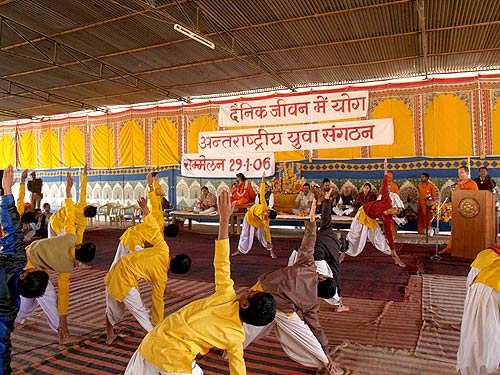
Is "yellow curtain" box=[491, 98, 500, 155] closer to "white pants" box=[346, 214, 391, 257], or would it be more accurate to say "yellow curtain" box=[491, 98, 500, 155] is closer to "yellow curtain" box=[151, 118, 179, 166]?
"white pants" box=[346, 214, 391, 257]

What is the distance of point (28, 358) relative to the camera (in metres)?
2.92

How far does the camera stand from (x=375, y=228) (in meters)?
5.76

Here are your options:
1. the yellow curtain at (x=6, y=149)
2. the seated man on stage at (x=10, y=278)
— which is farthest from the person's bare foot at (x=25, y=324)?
the yellow curtain at (x=6, y=149)

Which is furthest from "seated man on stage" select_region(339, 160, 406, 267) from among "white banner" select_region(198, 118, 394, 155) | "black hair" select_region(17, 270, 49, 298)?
"black hair" select_region(17, 270, 49, 298)

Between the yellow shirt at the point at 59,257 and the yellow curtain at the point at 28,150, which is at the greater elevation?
the yellow curtain at the point at 28,150

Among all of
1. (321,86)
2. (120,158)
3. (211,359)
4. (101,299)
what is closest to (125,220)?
(120,158)

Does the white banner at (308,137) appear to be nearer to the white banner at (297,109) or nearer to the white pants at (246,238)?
the white banner at (297,109)

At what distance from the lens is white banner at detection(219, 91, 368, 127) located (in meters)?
6.53

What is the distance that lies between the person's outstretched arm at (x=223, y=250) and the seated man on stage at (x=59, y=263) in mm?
1413

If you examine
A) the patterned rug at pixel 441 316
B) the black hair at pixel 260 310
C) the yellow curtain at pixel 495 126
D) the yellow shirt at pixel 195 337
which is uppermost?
Result: the yellow curtain at pixel 495 126

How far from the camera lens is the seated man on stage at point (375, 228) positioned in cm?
549

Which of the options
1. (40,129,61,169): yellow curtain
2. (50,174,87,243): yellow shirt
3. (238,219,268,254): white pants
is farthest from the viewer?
(40,129,61,169): yellow curtain

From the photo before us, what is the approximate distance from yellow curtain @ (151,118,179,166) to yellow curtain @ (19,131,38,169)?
17.4ft

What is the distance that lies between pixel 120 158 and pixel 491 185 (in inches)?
390
